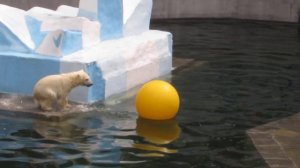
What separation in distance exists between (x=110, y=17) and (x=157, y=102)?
2.97 m

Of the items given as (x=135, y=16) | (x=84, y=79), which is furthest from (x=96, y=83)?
(x=135, y=16)

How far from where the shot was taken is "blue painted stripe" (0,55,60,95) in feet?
32.0

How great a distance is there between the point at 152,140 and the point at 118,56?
107 inches

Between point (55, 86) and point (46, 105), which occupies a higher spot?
point (55, 86)

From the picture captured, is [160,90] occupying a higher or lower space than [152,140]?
higher

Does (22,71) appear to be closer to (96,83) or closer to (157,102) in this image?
(96,83)

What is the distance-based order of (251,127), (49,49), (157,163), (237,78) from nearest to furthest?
(157,163) → (251,127) → (49,49) → (237,78)

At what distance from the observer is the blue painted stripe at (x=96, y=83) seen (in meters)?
9.70

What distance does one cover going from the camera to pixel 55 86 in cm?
913

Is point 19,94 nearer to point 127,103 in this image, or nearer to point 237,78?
point 127,103

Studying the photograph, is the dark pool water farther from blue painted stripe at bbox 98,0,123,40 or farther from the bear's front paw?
blue painted stripe at bbox 98,0,123,40

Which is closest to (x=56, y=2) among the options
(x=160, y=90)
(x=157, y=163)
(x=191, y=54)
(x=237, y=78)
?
(x=191, y=54)

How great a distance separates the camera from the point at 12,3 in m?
16.8

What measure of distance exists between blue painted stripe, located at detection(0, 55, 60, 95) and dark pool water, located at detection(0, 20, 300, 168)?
1049mm
